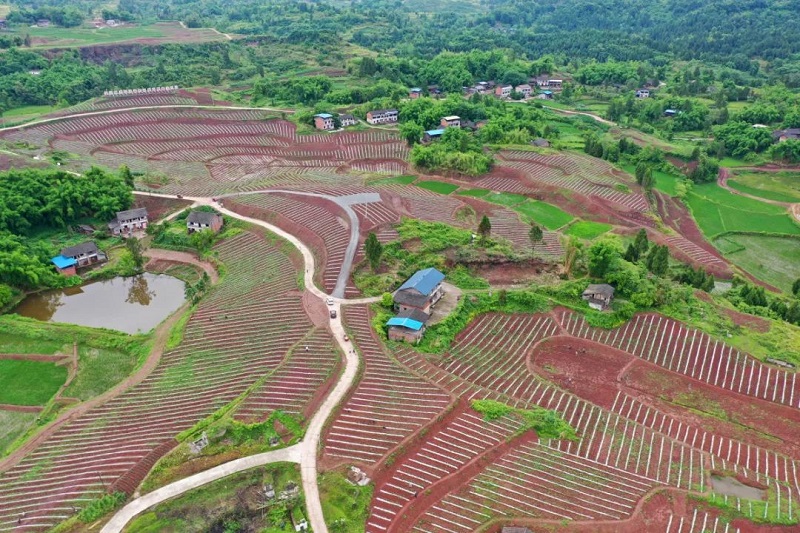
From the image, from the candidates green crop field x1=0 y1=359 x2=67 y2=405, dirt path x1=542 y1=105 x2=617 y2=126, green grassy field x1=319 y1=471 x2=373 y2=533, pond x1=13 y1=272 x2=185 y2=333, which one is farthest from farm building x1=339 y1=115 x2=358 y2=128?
green grassy field x1=319 y1=471 x2=373 y2=533

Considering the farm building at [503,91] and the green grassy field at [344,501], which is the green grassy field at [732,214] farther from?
the green grassy field at [344,501]

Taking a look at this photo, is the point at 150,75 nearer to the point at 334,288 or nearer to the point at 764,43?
the point at 334,288

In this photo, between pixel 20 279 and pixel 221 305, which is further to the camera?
pixel 20 279

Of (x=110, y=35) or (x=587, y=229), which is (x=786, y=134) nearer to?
(x=587, y=229)

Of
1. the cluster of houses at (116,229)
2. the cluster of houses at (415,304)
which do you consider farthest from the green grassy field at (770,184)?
the cluster of houses at (116,229)

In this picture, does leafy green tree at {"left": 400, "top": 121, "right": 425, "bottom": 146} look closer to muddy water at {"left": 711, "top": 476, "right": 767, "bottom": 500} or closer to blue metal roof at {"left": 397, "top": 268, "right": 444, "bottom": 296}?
blue metal roof at {"left": 397, "top": 268, "right": 444, "bottom": 296}

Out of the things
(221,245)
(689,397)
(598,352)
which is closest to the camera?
(689,397)

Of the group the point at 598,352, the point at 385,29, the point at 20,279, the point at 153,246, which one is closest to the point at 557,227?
the point at 598,352
